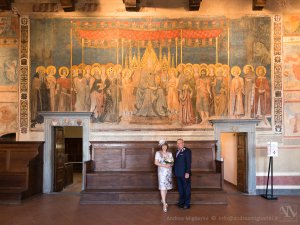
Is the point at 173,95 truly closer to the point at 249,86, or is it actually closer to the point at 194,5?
the point at 249,86

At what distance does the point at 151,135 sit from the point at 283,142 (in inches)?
158

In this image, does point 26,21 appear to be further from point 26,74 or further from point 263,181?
point 263,181

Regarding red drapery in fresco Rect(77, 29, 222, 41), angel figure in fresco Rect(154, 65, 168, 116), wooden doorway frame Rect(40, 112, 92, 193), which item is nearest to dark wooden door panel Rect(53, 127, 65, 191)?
wooden doorway frame Rect(40, 112, 92, 193)

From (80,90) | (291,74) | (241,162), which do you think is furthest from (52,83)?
(291,74)

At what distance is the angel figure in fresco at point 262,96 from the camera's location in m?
10.3

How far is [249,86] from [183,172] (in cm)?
400

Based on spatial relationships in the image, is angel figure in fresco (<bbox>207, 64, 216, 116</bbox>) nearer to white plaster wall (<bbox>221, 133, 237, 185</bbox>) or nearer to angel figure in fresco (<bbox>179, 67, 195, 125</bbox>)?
angel figure in fresco (<bbox>179, 67, 195, 125</bbox>)

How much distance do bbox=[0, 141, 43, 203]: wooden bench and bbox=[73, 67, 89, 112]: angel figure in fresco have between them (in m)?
1.60

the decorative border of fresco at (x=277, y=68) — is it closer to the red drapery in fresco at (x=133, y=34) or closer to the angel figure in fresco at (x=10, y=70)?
the red drapery in fresco at (x=133, y=34)

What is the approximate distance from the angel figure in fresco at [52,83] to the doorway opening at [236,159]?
5.94m

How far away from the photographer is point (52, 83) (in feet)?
34.3

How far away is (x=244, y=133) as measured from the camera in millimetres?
10484

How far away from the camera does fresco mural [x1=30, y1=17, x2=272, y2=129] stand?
10.4 meters

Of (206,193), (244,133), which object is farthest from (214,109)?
(206,193)
